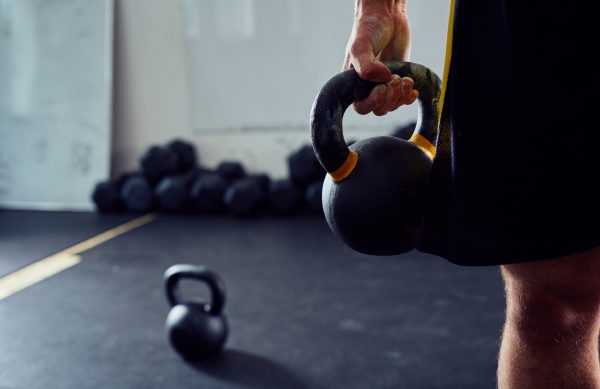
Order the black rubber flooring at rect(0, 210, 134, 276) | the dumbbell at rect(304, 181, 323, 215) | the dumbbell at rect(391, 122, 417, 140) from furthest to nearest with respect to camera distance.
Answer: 1. the dumbbell at rect(304, 181, 323, 215)
2. the dumbbell at rect(391, 122, 417, 140)
3. the black rubber flooring at rect(0, 210, 134, 276)

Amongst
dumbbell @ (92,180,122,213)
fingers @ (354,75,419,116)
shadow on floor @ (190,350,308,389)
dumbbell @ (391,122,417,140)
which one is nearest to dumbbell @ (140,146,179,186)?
dumbbell @ (92,180,122,213)

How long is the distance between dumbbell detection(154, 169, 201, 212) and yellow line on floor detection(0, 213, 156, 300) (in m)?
0.35

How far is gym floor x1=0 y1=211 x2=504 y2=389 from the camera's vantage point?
1413mm

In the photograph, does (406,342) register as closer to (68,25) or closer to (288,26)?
(288,26)

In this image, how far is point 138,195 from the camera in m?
3.36

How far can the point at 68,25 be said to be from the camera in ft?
11.6

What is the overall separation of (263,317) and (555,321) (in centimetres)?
115

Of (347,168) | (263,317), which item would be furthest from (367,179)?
→ (263,317)

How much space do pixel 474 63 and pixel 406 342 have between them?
1016mm

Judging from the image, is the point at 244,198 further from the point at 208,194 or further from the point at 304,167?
the point at 304,167

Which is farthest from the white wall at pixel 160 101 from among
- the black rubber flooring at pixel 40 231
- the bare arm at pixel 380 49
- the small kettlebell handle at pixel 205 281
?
the bare arm at pixel 380 49

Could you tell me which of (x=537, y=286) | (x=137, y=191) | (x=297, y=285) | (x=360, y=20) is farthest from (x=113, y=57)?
(x=537, y=286)

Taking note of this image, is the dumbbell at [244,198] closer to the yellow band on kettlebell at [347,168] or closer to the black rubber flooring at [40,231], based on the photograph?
the black rubber flooring at [40,231]

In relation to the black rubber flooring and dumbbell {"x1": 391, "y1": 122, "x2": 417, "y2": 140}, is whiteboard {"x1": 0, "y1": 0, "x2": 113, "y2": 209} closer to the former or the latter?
the black rubber flooring
